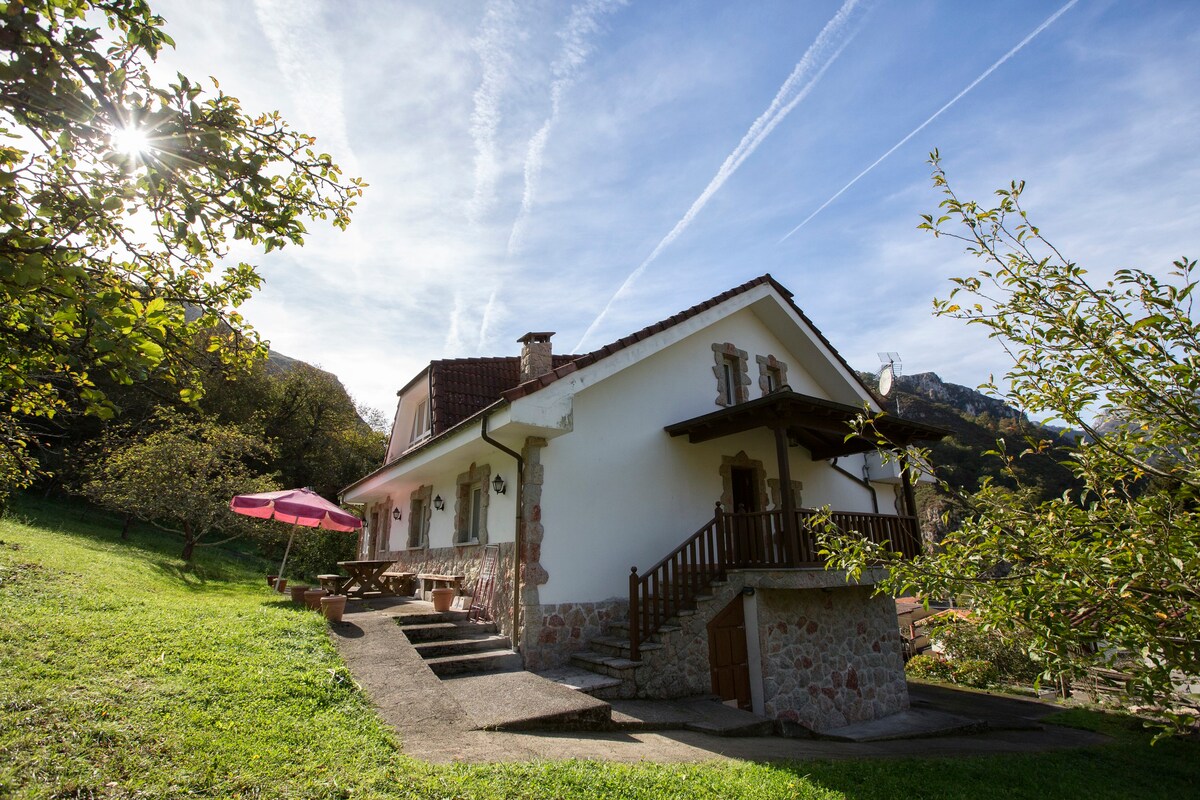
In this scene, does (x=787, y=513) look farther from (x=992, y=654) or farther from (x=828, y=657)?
(x=992, y=654)

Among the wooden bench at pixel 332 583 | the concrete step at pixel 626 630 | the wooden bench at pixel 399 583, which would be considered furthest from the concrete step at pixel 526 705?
the wooden bench at pixel 399 583

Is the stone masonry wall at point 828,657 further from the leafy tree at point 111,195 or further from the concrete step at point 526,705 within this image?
the leafy tree at point 111,195

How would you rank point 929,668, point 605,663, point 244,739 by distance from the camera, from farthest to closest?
1. point 929,668
2. point 605,663
3. point 244,739

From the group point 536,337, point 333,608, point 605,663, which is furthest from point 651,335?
point 333,608

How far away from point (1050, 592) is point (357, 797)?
12.1 ft

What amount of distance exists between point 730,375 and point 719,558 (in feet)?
13.3

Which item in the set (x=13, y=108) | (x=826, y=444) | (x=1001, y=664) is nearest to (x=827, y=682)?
(x=826, y=444)

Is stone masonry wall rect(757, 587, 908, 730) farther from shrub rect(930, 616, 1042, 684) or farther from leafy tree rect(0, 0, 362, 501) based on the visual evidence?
leafy tree rect(0, 0, 362, 501)

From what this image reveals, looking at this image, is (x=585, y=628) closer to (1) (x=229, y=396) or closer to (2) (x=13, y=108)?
(2) (x=13, y=108)

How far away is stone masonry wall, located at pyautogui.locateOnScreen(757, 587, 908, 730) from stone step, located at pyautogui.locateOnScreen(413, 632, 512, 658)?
12.0ft

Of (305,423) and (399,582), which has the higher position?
(305,423)

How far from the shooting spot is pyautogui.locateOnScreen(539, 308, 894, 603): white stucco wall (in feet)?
27.9

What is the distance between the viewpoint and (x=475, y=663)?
291 inches

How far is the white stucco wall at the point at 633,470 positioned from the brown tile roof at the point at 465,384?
9.95 feet
